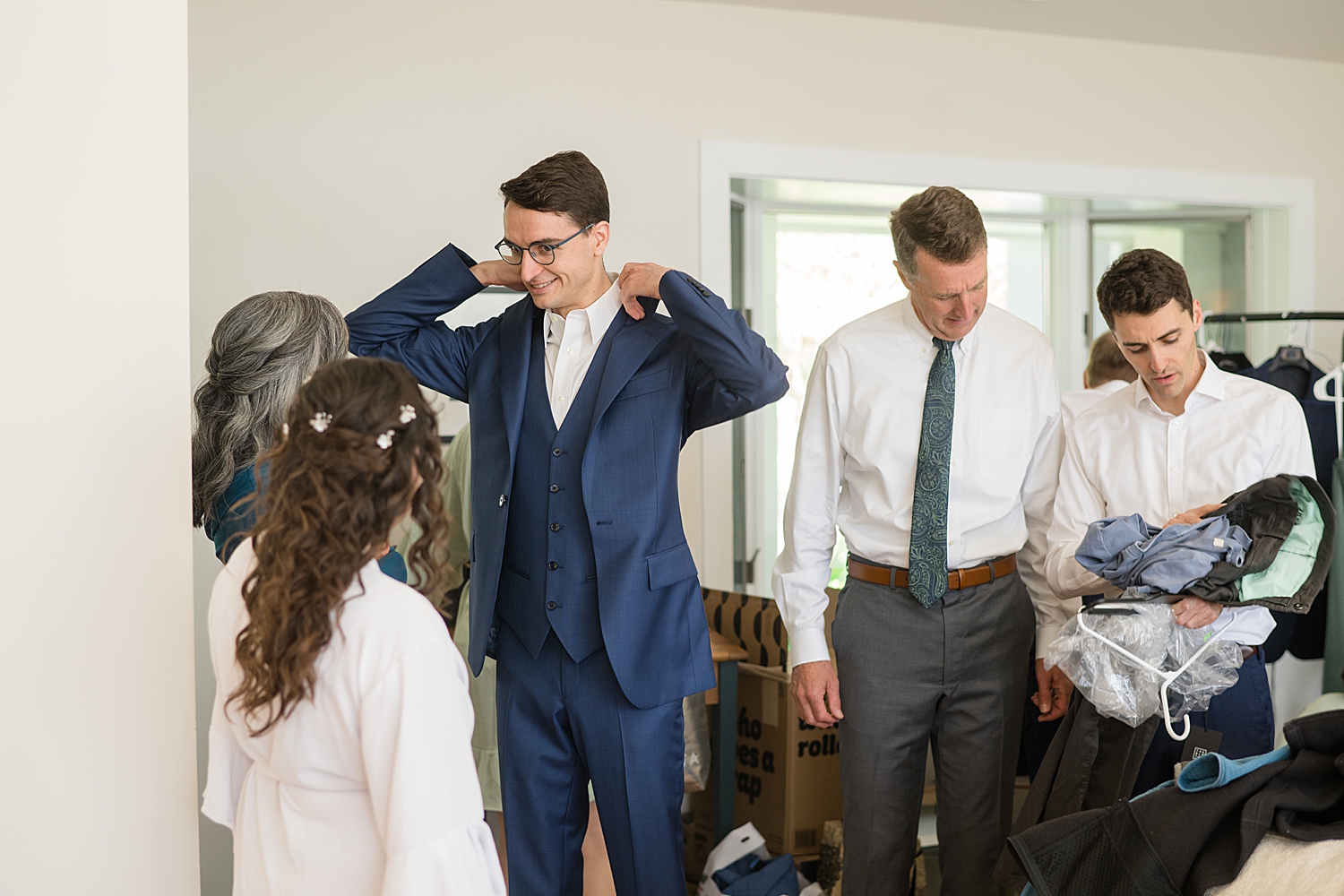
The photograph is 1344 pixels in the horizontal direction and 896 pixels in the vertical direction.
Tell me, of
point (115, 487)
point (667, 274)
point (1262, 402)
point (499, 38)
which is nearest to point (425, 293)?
point (667, 274)

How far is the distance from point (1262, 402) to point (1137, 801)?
94 cm

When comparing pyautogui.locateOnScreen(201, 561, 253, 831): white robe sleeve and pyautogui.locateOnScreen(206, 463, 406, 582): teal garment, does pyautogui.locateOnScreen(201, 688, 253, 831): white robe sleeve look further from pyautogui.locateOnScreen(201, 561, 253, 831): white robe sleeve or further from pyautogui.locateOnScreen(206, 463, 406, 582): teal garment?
pyautogui.locateOnScreen(206, 463, 406, 582): teal garment

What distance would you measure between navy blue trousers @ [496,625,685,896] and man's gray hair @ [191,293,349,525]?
56 centimetres

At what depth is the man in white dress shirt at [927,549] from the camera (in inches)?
87.3

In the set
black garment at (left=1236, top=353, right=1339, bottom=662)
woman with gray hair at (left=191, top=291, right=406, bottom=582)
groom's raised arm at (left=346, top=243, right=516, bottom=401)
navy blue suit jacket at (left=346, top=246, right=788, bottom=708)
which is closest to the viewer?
woman with gray hair at (left=191, top=291, right=406, bottom=582)

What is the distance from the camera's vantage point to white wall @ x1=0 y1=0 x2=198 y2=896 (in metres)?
1.50

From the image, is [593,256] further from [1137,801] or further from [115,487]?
[1137,801]

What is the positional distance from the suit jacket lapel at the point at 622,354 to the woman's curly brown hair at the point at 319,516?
2.05 ft

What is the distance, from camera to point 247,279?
3100mm

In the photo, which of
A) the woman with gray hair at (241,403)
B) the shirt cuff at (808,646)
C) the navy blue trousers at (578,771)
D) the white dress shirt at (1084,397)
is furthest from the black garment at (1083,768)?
the white dress shirt at (1084,397)

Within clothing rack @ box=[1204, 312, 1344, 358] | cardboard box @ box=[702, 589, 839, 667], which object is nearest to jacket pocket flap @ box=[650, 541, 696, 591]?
cardboard box @ box=[702, 589, 839, 667]

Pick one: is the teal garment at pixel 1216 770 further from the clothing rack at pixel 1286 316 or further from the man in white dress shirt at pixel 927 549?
the clothing rack at pixel 1286 316

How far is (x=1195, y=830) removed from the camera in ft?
5.35

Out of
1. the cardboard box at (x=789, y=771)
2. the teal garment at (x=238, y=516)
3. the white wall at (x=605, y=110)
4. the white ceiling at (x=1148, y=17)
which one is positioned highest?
the white ceiling at (x=1148, y=17)
